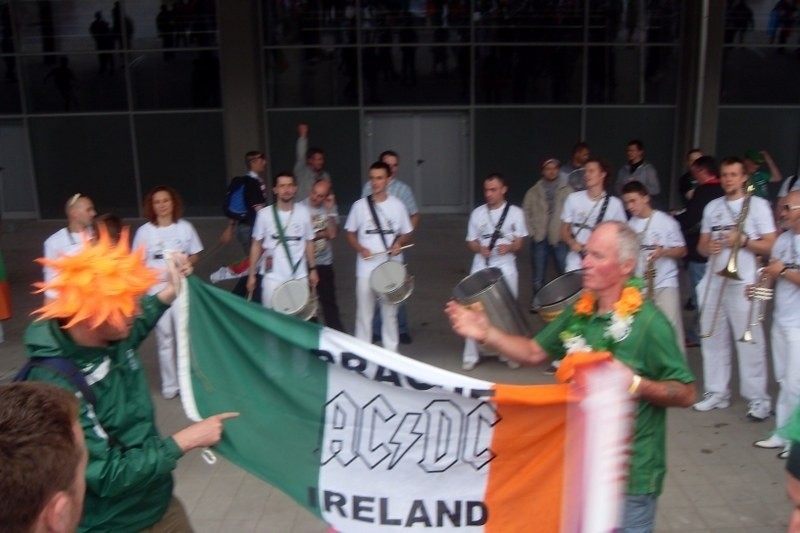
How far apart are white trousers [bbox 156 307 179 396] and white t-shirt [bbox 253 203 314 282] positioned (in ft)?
3.36

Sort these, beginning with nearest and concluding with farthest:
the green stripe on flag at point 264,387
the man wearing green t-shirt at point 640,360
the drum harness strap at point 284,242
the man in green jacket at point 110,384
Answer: the man in green jacket at point 110,384 < the man wearing green t-shirt at point 640,360 < the green stripe on flag at point 264,387 < the drum harness strap at point 284,242

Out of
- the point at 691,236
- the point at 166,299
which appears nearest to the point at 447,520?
the point at 166,299

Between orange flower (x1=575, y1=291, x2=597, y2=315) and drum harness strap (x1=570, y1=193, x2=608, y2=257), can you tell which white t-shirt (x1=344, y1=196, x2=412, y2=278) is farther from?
orange flower (x1=575, y1=291, x2=597, y2=315)

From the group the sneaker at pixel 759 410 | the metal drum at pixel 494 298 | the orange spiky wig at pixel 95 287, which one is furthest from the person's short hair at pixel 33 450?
the sneaker at pixel 759 410

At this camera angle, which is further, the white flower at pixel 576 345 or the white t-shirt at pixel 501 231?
the white t-shirt at pixel 501 231

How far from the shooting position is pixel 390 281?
7.70 meters

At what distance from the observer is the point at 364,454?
12.8 feet

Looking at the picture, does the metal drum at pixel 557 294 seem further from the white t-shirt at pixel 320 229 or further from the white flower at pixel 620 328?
the white t-shirt at pixel 320 229

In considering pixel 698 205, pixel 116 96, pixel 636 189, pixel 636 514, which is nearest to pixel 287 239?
pixel 636 189

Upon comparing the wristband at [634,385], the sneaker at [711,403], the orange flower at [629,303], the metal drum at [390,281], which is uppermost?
the orange flower at [629,303]

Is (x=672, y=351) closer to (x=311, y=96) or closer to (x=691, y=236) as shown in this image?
(x=691, y=236)

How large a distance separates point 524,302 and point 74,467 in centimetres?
873

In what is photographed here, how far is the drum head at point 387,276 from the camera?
302 inches

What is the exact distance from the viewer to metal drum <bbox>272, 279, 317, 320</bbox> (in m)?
6.80
